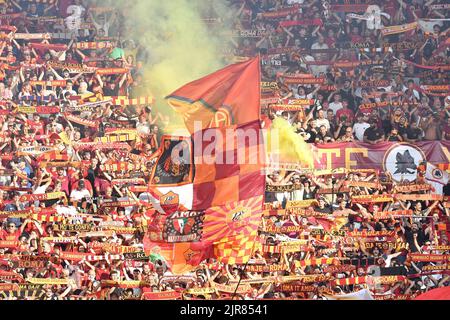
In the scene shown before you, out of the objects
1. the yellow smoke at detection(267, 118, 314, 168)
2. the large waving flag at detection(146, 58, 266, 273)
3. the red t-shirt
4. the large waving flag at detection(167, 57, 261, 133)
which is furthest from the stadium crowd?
the large waving flag at detection(167, 57, 261, 133)

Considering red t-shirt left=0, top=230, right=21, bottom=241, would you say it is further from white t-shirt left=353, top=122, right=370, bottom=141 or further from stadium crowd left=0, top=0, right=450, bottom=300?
white t-shirt left=353, top=122, right=370, bottom=141

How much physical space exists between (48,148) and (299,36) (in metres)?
3.74

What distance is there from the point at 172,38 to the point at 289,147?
224 cm

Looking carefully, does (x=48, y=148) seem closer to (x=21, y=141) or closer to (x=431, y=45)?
(x=21, y=141)

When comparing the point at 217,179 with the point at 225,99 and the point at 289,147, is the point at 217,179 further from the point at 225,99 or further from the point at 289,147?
the point at 289,147

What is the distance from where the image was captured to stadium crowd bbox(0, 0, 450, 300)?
15219 millimetres

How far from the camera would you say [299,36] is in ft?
52.7

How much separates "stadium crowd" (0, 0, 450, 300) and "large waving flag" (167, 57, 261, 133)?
77cm

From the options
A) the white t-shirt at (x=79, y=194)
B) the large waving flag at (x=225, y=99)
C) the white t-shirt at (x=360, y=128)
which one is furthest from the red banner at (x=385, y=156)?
the white t-shirt at (x=79, y=194)

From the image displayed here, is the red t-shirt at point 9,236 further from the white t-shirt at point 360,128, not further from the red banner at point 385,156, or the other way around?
the white t-shirt at point 360,128

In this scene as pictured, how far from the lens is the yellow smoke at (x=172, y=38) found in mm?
15945

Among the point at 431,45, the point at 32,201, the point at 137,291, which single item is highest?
the point at 431,45

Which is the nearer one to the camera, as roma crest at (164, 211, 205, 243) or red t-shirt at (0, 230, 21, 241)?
as roma crest at (164, 211, 205, 243)

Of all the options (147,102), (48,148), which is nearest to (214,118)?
(147,102)
